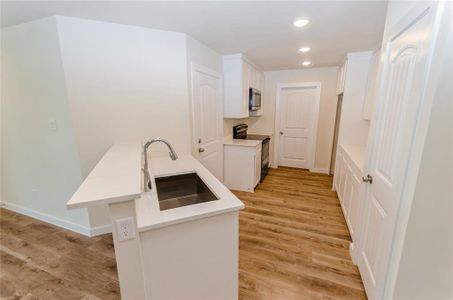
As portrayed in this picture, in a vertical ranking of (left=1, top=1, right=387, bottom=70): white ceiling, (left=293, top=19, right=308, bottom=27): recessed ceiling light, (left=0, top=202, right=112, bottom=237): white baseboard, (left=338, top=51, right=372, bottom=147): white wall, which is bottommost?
(left=0, top=202, right=112, bottom=237): white baseboard

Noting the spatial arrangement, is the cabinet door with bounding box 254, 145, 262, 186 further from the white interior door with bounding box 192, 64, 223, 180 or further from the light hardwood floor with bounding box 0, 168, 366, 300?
the light hardwood floor with bounding box 0, 168, 366, 300

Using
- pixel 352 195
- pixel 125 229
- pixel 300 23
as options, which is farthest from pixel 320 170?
pixel 125 229

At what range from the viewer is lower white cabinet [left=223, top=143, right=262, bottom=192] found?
345cm

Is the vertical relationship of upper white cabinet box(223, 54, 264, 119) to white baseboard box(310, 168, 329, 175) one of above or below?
above

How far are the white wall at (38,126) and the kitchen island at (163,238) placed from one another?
3.95 ft

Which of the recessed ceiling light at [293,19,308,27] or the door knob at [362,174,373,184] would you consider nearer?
the door knob at [362,174,373,184]

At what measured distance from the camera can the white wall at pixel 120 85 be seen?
6.63ft

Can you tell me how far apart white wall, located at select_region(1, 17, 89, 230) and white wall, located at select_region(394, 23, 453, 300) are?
2.83 meters

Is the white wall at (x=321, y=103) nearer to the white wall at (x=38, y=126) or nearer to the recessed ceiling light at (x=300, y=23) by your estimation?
the recessed ceiling light at (x=300, y=23)

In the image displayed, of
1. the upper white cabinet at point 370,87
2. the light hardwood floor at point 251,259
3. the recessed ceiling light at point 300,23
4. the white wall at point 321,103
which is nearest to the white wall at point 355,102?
the upper white cabinet at point 370,87

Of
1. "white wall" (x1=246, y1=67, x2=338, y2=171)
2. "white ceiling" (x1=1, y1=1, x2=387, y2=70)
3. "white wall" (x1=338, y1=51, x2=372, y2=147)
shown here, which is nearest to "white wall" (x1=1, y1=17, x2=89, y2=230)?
"white ceiling" (x1=1, y1=1, x2=387, y2=70)

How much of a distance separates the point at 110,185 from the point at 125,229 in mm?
237

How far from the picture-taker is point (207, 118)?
3082 millimetres

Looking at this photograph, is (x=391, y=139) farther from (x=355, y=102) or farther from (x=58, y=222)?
(x=58, y=222)
